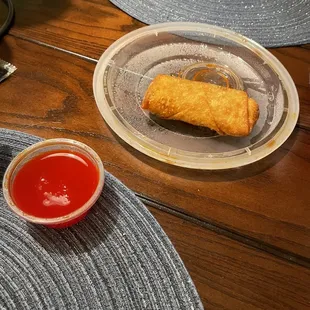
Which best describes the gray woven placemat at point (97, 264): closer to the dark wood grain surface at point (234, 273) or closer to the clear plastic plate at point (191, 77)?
the dark wood grain surface at point (234, 273)

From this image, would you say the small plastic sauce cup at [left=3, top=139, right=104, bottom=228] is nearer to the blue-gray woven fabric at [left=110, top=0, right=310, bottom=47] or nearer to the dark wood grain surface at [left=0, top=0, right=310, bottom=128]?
the dark wood grain surface at [left=0, top=0, right=310, bottom=128]

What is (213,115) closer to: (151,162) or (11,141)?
(151,162)

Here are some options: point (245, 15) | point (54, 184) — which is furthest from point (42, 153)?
point (245, 15)

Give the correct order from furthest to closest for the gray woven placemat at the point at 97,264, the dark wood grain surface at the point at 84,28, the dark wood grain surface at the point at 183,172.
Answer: the dark wood grain surface at the point at 84,28
the dark wood grain surface at the point at 183,172
the gray woven placemat at the point at 97,264

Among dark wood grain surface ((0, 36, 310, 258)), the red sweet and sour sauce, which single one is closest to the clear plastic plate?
dark wood grain surface ((0, 36, 310, 258))

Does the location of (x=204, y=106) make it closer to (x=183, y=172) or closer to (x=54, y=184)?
(x=183, y=172)

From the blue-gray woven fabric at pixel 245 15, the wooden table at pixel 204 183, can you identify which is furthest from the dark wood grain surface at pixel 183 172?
the blue-gray woven fabric at pixel 245 15
